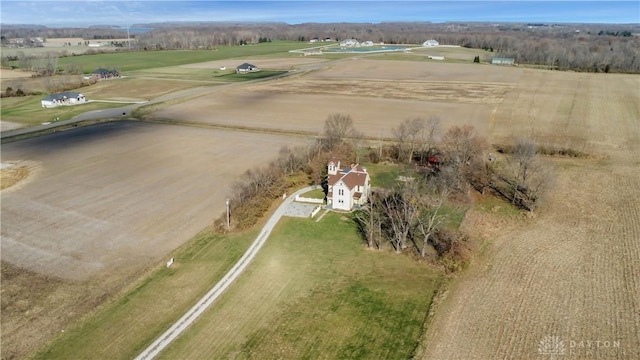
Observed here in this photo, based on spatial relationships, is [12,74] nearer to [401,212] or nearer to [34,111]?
[34,111]

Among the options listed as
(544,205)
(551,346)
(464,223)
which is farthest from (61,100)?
(551,346)

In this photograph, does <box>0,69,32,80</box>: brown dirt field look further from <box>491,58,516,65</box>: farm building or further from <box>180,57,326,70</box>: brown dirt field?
<box>491,58,516,65</box>: farm building

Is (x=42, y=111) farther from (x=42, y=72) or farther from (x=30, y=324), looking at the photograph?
(x=30, y=324)

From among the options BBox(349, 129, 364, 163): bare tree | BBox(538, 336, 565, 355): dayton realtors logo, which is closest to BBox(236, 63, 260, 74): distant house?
BBox(349, 129, 364, 163): bare tree

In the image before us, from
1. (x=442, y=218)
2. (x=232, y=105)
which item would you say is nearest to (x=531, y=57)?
(x=232, y=105)

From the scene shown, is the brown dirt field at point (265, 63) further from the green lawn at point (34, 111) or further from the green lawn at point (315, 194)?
the green lawn at point (315, 194)

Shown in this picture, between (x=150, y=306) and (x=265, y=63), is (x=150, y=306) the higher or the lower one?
the lower one
